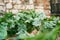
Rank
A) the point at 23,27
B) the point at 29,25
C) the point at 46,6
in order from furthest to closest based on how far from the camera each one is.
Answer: the point at 46,6 → the point at 29,25 → the point at 23,27

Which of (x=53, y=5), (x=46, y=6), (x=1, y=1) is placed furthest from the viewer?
(x=53, y=5)

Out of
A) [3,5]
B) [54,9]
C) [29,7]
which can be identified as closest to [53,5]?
[54,9]

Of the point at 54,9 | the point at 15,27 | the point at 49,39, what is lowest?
the point at 54,9

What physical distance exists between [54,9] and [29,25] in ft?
10.5

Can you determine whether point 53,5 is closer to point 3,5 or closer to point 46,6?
point 46,6

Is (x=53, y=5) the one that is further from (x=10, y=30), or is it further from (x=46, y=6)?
(x=10, y=30)

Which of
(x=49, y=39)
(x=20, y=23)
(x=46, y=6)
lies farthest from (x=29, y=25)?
(x=46, y=6)

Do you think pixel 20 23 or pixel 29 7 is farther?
pixel 29 7

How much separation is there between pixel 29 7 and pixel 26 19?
5.40 ft

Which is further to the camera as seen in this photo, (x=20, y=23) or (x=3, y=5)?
(x=3, y=5)

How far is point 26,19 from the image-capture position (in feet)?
10.6

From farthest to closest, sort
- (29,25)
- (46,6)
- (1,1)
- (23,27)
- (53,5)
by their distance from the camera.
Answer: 1. (53,5)
2. (46,6)
3. (1,1)
4. (29,25)
5. (23,27)

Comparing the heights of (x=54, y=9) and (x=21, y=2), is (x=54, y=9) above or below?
below

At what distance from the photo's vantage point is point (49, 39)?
38.0 inches
